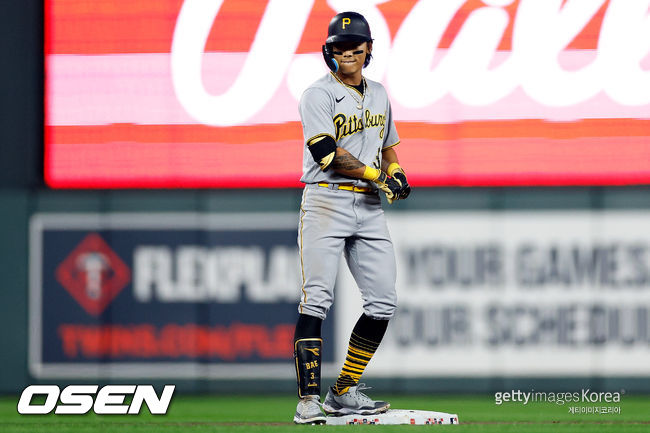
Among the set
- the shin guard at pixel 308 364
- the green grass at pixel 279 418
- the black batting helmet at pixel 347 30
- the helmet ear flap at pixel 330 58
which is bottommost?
the green grass at pixel 279 418

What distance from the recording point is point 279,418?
595 cm

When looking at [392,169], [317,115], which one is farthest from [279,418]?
[317,115]

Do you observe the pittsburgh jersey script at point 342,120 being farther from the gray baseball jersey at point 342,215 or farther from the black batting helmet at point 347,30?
the black batting helmet at point 347,30

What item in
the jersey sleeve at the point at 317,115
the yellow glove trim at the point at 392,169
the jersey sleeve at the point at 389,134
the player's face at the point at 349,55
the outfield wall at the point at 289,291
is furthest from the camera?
the outfield wall at the point at 289,291

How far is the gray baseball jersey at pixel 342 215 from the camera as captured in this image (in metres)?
5.16

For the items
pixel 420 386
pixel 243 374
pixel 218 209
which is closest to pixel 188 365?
pixel 243 374

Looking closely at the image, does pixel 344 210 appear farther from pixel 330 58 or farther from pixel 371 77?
pixel 371 77

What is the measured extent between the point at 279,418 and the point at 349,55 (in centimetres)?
198

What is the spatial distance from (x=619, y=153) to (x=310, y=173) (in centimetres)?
295

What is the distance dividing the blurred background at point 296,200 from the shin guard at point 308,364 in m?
2.23

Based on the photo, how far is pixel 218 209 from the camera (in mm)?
7516

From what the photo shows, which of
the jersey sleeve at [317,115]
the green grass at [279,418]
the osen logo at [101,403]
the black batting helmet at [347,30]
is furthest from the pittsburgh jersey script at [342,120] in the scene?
the osen logo at [101,403]

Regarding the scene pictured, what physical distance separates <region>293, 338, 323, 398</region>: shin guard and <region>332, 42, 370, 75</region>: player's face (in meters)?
1.26

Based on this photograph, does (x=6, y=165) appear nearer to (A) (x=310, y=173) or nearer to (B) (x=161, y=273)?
(B) (x=161, y=273)
